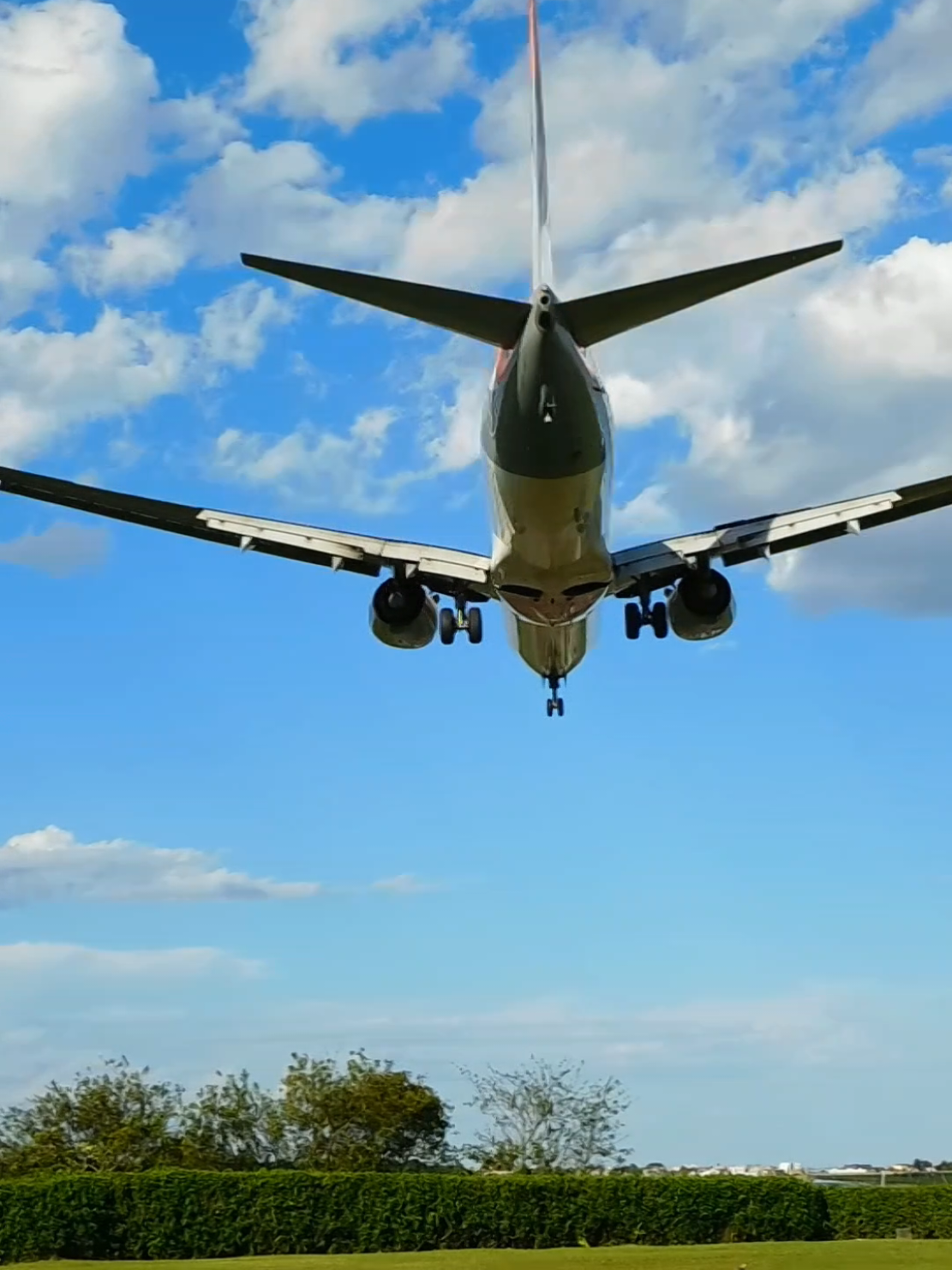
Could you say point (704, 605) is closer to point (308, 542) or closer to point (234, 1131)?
point (308, 542)

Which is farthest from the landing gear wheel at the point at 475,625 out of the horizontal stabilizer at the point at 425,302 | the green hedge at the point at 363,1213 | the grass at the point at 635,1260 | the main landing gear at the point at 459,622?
the green hedge at the point at 363,1213

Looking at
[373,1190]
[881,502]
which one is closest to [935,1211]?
[373,1190]

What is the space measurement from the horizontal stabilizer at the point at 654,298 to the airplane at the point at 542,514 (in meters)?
0.02

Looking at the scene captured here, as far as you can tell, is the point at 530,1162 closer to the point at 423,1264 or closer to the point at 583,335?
the point at 423,1264

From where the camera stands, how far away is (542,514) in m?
25.5

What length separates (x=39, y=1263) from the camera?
159 ft

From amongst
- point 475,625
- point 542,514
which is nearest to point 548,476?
point 542,514

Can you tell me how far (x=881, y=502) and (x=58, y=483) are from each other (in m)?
13.0

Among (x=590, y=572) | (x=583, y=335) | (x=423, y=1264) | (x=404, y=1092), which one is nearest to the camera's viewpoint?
(x=583, y=335)

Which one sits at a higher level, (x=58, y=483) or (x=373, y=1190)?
(x=58, y=483)

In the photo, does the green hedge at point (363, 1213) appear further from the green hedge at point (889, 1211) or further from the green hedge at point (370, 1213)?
the green hedge at point (889, 1211)

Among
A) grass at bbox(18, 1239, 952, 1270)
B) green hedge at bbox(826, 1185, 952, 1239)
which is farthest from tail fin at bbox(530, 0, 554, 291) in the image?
green hedge at bbox(826, 1185, 952, 1239)

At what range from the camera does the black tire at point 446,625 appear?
99.6 ft

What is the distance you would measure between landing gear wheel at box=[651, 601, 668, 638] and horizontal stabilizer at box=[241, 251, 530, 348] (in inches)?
319
